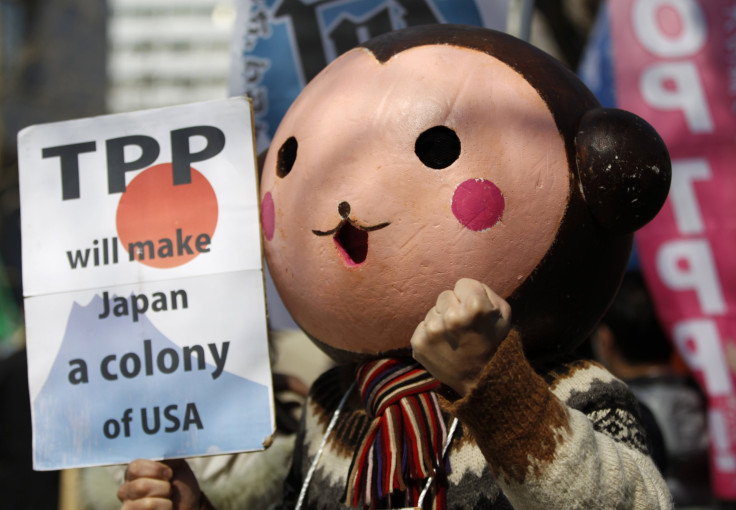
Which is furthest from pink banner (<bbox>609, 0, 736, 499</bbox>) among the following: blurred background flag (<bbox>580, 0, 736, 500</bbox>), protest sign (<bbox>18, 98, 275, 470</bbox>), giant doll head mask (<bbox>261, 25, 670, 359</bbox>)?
protest sign (<bbox>18, 98, 275, 470</bbox>)

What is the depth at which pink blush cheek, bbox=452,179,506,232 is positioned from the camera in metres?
1.66

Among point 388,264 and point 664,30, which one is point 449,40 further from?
point 664,30

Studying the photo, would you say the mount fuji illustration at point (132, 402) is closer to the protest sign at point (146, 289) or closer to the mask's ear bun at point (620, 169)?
the protest sign at point (146, 289)

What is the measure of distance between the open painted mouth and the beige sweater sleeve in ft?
1.34

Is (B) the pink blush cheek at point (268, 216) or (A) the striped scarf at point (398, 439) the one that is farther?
(B) the pink blush cheek at point (268, 216)

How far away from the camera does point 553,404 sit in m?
1.48

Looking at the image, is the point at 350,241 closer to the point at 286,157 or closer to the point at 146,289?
the point at 286,157

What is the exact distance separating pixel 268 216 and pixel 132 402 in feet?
1.71

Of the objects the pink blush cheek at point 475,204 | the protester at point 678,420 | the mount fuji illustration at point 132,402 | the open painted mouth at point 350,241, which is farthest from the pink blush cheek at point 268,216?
the protester at point 678,420

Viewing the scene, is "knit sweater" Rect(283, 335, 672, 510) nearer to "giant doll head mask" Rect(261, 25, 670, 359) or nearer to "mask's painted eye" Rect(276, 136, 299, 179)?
"giant doll head mask" Rect(261, 25, 670, 359)

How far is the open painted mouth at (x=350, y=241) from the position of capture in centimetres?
175

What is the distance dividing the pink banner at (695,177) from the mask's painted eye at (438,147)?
2.73 metres

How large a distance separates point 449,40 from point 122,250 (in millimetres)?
889

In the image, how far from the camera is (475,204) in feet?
5.45
